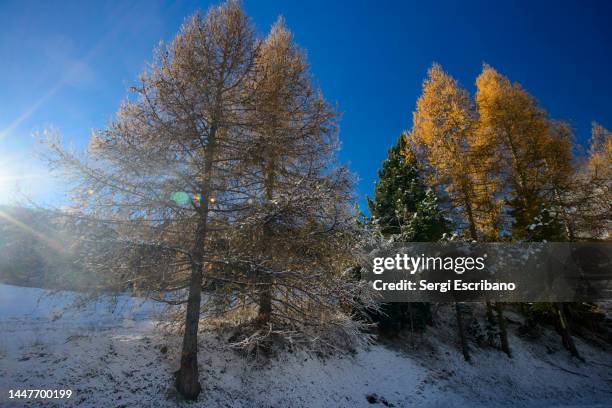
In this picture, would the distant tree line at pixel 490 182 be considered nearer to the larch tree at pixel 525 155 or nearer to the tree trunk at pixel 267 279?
the larch tree at pixel 525 155

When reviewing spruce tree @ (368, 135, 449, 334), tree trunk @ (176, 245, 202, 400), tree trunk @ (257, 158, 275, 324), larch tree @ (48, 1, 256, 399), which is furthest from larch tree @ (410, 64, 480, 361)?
tree trunk @ (176, 245, 202, 400)

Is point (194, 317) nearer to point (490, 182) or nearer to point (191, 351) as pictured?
point (191, 351)

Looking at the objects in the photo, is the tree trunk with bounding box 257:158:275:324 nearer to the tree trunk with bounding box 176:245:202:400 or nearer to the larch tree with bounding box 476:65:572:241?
the tree trunk with bounding box 176:245:202:400

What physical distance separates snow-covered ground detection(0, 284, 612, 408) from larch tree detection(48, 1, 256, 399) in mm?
1175

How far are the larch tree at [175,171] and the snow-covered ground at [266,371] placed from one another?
1175 millimetres

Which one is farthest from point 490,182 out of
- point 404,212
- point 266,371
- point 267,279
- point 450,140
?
point 266,371

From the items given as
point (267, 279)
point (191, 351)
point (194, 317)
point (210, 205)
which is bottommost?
point (191, 351)

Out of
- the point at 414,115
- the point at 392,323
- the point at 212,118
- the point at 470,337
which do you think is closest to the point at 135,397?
the point at 212,118

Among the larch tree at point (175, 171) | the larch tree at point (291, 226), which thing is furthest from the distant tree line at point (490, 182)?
the larch tree at point (175, 171)

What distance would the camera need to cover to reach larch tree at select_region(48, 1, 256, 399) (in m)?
6.95

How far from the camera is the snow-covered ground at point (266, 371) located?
23.2 feet

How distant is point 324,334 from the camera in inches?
330

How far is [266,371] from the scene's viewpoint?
9.38 metres

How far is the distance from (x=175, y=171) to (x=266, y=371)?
19.7 ft
